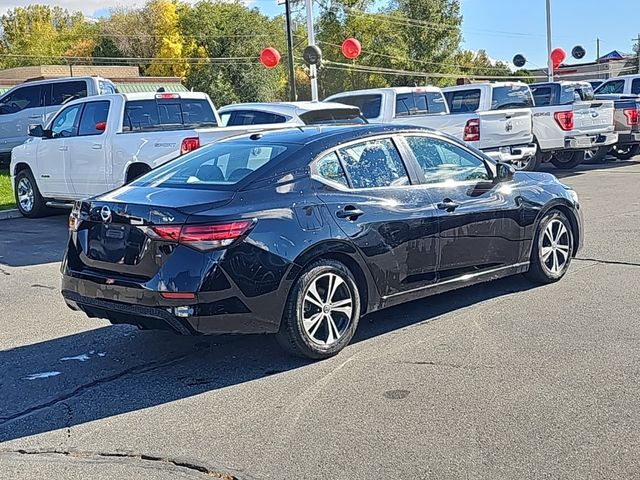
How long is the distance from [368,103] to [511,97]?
3.29 metres

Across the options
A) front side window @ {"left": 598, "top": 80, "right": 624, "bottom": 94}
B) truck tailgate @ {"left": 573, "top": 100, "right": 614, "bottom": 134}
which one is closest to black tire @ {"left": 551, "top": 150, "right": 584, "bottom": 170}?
truck tailgate @ {"left": 573, "top": 100, "right": 614, "bottom": 134}

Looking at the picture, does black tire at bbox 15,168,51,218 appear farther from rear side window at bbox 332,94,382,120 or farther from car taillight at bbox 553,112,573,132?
car taillight at bbox 553,112,573,132

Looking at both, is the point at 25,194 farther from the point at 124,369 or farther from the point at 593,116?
the point at 593,116

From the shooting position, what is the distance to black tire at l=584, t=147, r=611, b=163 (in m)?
19.8

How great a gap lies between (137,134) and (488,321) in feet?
22.1

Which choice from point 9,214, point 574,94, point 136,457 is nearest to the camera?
point 136,457

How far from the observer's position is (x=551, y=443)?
409 cm

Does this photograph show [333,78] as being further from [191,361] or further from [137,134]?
[191,361]

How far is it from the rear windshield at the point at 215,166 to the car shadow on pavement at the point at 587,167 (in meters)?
13.2

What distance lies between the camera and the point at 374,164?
620 cm

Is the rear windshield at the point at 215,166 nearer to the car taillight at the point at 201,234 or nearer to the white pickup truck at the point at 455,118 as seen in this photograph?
the car taillight at the point at 201,234

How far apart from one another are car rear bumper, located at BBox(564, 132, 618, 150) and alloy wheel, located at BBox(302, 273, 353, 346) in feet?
42.5

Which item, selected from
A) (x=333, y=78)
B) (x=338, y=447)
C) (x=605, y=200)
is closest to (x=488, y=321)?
(x=338, y=447)

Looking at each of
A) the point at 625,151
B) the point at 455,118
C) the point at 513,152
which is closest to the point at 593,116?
the point at 513,152
